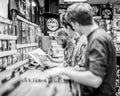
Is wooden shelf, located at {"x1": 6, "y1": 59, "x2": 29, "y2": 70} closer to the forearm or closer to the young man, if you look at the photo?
→ the young man

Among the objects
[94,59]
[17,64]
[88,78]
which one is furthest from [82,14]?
[17,64]

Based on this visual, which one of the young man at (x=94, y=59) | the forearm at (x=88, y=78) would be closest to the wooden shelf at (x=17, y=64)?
the young man at (x=94, y=59)

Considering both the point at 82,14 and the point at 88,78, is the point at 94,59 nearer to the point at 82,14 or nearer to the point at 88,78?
the point at 88,78

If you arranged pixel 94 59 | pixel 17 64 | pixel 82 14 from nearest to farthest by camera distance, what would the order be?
pixel 94 59 → pixel 82 14 → pixel 17 64

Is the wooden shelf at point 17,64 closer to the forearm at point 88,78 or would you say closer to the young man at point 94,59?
the young man at point 94,59

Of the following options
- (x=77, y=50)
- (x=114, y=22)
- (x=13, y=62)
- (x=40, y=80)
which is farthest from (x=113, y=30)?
(x=40, y=80)

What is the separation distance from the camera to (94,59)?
1.63m

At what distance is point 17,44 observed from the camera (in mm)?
3602

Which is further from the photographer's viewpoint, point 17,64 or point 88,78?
point 17,64

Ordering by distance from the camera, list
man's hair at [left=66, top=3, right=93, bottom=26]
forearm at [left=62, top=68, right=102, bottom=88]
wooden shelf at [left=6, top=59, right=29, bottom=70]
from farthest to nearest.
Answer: wooden shelf at [left=6, top=59, right=29, bottom=70], man's hair at [left=66, top=3, right=93, bottom=26], forearm at [left=62, top=68, right=102, bottom=88]

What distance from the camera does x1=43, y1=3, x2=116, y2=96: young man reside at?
5.33ft

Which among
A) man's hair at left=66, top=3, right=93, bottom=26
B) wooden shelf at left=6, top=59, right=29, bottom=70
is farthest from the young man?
wooden shelf at left=6, top=59, right=29, bottom=70

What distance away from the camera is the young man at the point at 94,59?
5.33 feet

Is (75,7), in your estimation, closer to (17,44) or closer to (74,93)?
(74,93)
